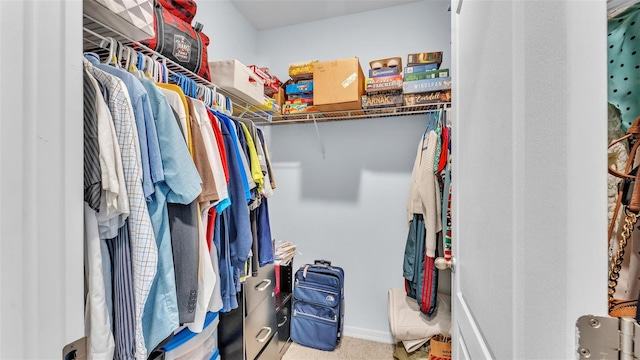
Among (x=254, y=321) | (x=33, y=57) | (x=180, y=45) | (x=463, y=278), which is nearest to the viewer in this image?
(x=33, y=57)

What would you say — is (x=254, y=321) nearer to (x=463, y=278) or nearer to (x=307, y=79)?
(x=463, y=278)

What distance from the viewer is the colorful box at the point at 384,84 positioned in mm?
1720

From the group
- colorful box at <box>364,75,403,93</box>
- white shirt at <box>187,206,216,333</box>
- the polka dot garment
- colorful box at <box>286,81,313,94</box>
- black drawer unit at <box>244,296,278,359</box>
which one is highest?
colorful box at <box>286,81,313,94</box>

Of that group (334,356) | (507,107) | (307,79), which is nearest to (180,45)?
(307,79)

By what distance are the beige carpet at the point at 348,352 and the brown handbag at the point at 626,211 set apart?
Result: 179 centimetres

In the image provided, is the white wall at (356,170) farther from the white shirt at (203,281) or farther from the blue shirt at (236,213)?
the white shirt at (203,281)

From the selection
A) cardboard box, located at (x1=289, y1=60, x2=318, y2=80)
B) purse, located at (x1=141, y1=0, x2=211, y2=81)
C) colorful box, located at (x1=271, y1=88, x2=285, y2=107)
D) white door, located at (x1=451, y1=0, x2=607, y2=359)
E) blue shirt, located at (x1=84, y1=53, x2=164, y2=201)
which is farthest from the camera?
colorful box, located at (x1=271, y1=88, x2=285, y2=107)

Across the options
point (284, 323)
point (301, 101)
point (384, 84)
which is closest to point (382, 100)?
point (384, 84)

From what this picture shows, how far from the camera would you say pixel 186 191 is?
0.78m

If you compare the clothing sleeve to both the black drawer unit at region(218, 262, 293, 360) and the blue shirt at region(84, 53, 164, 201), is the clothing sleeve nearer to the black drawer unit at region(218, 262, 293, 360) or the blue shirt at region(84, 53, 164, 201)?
the blue shirt at region(84, 53, 164, 201)

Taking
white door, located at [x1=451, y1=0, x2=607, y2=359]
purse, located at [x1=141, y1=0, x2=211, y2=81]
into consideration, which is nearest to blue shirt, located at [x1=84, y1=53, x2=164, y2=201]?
purse, located at [x1=141, y1=0, x2=211, y2=81]

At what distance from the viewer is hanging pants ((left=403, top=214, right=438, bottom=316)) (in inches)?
64.4

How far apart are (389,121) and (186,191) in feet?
5.51

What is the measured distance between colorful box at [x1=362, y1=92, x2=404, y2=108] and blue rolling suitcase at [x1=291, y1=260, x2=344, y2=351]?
127 cm
